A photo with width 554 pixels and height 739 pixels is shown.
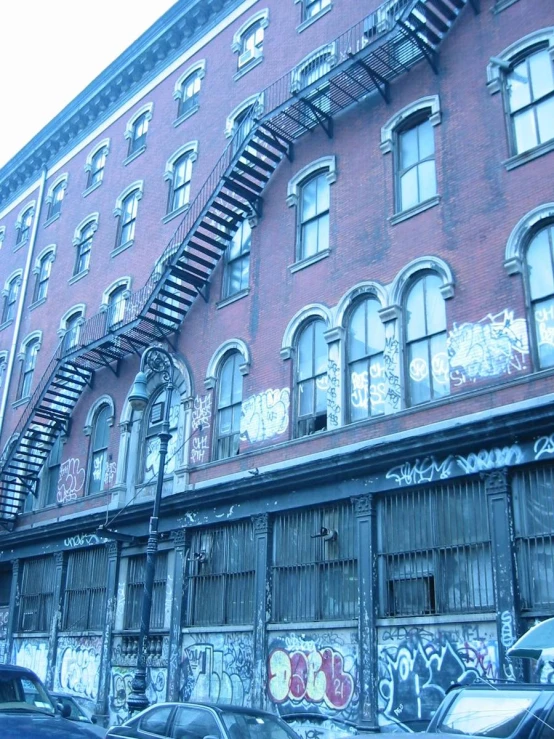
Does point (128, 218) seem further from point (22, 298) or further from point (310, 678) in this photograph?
point (310, 678)

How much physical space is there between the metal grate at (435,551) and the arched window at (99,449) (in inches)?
438

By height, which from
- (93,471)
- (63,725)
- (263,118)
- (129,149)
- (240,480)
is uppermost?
(129,149)

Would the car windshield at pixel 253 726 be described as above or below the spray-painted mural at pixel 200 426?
below

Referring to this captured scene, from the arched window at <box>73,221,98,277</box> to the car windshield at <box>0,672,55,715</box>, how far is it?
19713 millimetres

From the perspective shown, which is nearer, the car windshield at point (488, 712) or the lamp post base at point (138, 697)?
the car windshield at point (488, 712)

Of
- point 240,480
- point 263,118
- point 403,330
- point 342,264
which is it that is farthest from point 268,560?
point 263,118

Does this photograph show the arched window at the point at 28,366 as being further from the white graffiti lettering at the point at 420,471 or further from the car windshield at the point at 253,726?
the car windshield at the point at 253,726

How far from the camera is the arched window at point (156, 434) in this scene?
20953 mm

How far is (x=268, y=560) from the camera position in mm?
16688

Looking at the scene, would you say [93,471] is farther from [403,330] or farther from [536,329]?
[536,329]

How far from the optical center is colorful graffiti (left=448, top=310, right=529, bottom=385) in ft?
44.9

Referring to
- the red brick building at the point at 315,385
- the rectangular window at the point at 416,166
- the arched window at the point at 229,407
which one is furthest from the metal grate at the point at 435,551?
the rectangular window at the point at 416,166

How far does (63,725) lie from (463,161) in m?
12.8

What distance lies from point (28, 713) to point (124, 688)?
10.6m
